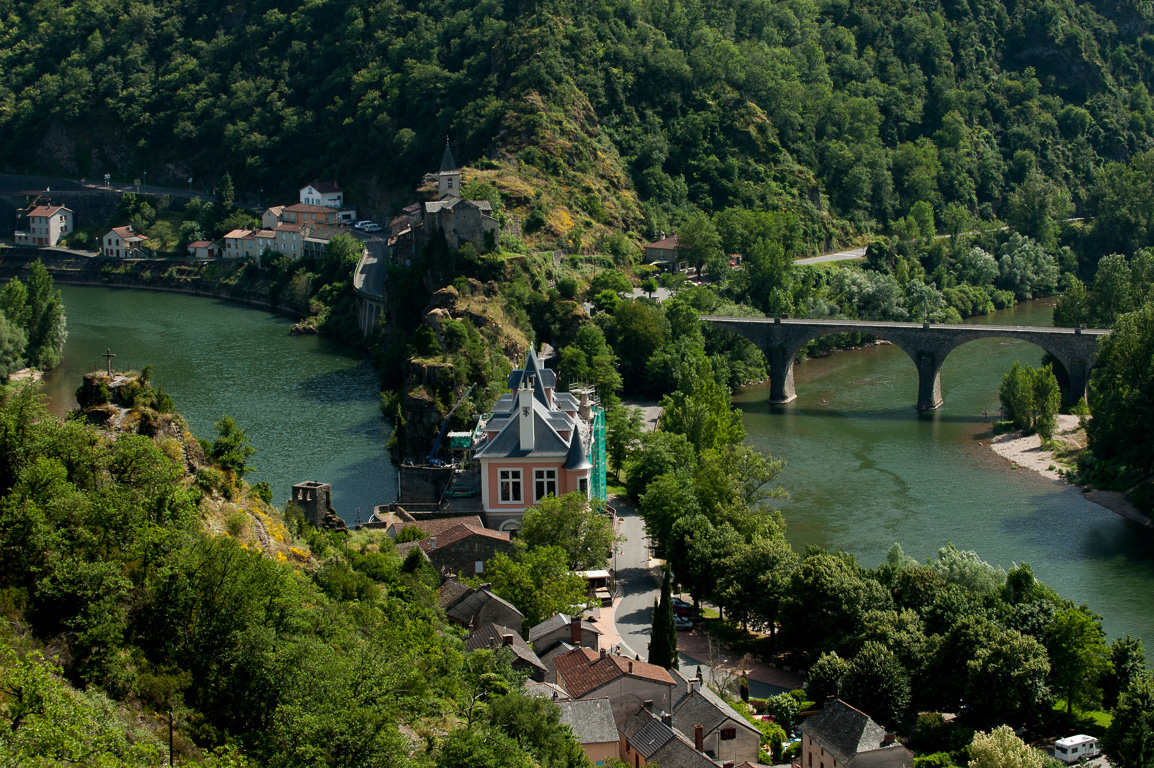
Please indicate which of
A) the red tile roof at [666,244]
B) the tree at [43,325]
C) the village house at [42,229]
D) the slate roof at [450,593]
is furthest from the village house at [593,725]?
the village house at [42,229]

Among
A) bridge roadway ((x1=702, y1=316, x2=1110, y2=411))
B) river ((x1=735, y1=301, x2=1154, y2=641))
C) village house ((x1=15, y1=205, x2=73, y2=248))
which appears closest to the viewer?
river ((x1=735, y1=301, x2=1154, y2=641))

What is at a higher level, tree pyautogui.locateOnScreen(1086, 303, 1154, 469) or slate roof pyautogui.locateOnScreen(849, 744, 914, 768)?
Result: tree pyautogui.locateOnScreen(1086, 303, 1154, 469)

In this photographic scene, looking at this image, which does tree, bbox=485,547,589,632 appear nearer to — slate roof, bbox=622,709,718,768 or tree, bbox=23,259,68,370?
slate roof, bbox=622,709,718,768

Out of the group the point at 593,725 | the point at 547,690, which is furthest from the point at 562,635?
the point at 593,725

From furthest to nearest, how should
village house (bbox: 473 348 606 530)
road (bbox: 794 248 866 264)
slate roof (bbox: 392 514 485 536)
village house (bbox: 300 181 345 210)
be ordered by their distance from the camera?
1. village house (bbox: 300 181 345 210)
2. road (bbox: 794 248 866 264)
3. village house (bbox: 473 348 606 530)
4. slate roof (bbox: 392 514 485 536)

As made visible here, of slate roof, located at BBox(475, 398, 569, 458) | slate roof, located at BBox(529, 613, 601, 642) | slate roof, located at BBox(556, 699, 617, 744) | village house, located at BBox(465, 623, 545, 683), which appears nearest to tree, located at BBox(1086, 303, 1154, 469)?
slate roof, located at BBox(475, 398, 569, 458)

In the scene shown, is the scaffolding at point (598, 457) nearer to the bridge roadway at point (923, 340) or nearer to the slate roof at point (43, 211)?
the bridge roadway at point (923, 340)

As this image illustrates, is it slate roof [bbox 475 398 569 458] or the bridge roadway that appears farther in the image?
the bridge roadway

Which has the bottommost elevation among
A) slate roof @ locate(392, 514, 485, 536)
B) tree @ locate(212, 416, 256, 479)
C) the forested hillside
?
slate roof @ locate(392, 514, 485, 536)
